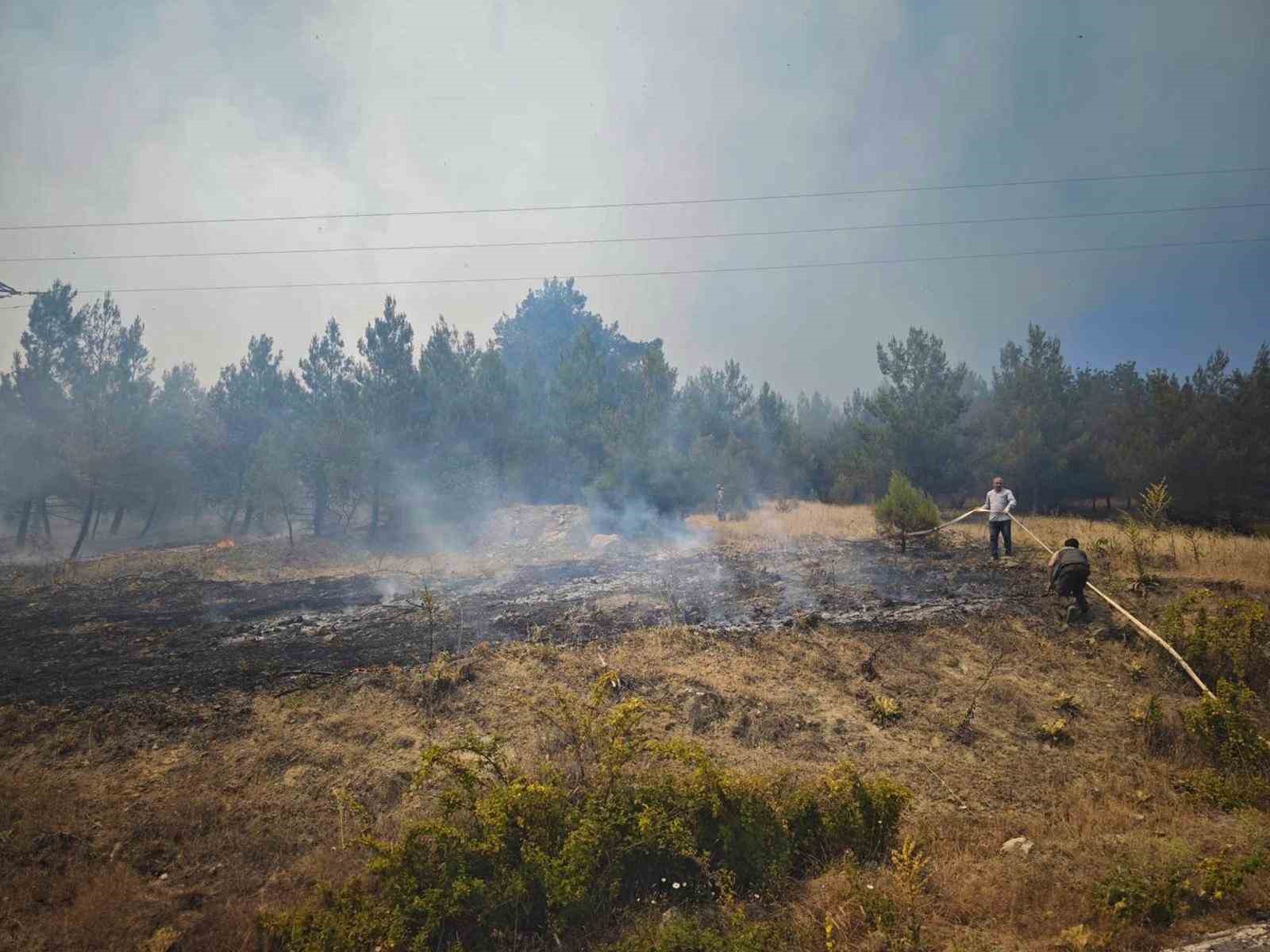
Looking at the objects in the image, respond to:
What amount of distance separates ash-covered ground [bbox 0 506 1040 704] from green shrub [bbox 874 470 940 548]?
119 cm

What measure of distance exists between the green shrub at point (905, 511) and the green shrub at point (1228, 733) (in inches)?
418

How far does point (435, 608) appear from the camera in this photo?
41.8 ft

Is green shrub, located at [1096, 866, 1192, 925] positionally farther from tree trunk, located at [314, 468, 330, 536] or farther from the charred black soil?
tree trunk, located at [314, 468, 330, 536]

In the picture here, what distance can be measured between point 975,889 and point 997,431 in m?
27.6

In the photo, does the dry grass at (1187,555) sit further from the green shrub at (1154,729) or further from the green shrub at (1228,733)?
the green shrub at (1228,733)

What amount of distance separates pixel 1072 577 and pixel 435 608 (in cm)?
1240

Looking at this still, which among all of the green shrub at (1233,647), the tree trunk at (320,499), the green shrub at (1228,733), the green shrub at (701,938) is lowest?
the green shrub at (701,938)

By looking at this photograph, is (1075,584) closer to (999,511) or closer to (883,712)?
(999,511)

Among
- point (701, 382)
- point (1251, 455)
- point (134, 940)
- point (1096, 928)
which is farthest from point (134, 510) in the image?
point (1251, 455)

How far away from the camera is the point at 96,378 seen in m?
25.4

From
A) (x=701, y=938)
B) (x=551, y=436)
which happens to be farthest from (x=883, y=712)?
(x=551, y=436)

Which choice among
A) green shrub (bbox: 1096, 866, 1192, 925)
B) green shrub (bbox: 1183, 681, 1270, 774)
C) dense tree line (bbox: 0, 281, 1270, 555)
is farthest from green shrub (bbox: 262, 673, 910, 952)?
dense tree line (bbox: 0, 281, 1270, 555)

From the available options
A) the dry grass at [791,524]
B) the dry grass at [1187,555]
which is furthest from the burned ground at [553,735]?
the dry grass at [791,524]

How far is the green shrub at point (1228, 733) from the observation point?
5.95m
